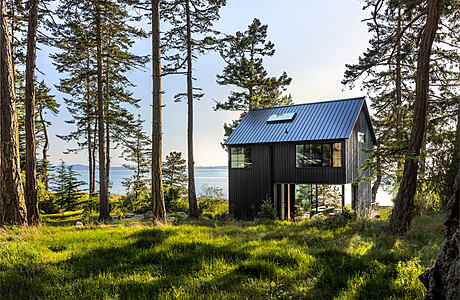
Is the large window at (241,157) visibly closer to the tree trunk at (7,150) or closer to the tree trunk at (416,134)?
the tree trunk at (416,134)

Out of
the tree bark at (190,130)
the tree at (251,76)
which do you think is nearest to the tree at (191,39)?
the tree bark at (190,130)

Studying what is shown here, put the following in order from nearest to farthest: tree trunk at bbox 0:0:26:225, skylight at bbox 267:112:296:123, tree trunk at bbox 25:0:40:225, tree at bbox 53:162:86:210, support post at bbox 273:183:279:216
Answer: tree trunk at bbox 0:0:26:225, tree trunk at bbox 25:0:40:225, support post at bbox 273:183:279:216, skylight at bbox 267:112:296:123, tree at bbox 53:162:86:210

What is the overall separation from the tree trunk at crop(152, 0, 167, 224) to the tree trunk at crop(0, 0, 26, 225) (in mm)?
3322

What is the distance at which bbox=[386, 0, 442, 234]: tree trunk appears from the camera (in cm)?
691

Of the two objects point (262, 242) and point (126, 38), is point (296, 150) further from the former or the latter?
point (126, 38)

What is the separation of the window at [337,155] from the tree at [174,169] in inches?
722

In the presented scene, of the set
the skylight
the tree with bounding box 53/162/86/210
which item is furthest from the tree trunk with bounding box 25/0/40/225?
the skylight

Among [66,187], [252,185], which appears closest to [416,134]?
[252,185]

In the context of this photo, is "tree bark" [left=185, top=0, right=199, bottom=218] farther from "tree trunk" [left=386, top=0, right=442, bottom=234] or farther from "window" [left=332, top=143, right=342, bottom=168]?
"tree trunk" [left=386, top=0, right=442, bottom=234]

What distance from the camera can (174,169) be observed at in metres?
28.7

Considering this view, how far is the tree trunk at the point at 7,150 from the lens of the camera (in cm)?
627

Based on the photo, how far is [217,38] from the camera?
1352 cm

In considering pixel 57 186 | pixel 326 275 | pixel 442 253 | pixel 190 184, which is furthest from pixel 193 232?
pixel 57 186

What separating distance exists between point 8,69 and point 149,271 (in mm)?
6446
